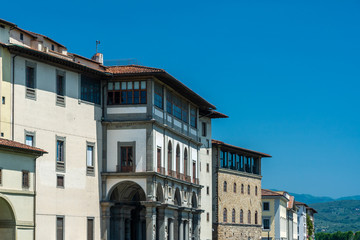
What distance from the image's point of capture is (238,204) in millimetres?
90188

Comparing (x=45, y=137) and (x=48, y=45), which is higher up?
(x=48, y=45)

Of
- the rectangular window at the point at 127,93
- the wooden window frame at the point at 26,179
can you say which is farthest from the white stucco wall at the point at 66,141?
the wooden window frame at the point at 26,179

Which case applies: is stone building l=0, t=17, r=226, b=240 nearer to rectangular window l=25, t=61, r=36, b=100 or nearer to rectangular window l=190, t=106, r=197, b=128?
rectangular window l=25, t=61, r=36, b=100

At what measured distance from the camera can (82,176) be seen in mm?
54969

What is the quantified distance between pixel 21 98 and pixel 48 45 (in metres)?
6.09

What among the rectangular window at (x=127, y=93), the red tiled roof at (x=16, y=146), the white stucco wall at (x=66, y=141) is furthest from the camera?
the rectangular window at (x=127, y=93)

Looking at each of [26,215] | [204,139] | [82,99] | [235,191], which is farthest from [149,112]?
[235,191]

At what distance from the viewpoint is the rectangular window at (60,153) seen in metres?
52.9

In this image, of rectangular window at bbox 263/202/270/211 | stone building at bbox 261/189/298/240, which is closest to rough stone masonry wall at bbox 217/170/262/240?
stone building at bbox 261/189/298/240

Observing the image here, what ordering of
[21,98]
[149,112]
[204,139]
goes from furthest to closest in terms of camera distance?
[204,139] → [149,112] → [21,98]

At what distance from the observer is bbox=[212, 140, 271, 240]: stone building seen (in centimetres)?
8531

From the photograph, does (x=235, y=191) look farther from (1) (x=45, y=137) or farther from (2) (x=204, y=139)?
(1) (x=45, y=137)

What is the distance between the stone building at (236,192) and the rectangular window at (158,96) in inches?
967

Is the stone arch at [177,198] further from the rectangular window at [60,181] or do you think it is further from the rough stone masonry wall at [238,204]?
the rough stone masonry wall at [238,204]
